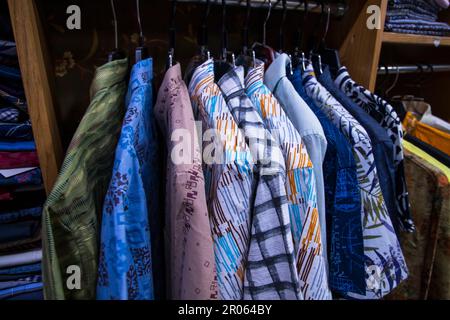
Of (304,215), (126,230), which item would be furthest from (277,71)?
(126,230)

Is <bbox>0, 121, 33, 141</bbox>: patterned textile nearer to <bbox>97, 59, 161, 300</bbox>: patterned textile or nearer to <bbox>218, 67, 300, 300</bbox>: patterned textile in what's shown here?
<bbox>97, 59, 161, 300</bbox>: patterned textile

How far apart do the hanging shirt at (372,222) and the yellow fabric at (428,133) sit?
45cm

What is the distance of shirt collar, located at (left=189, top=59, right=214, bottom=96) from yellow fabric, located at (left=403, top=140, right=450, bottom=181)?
1.69ft

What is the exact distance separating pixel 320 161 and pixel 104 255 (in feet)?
1.17

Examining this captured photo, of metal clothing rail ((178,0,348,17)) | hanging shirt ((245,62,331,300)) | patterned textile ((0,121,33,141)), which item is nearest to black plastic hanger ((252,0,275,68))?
metal clothing rail ((178,0,348,17))

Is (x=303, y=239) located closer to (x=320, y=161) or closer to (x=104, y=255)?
(x=320, y=161)

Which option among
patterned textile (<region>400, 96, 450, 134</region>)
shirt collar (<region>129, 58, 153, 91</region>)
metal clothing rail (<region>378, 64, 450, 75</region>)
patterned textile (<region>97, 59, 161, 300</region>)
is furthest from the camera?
patterned textile (<region>400, 96, 450, 134</region>)

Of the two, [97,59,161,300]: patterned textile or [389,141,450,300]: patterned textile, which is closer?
[97,59,161,300]: patterned textile

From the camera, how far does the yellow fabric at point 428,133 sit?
808 millimetres

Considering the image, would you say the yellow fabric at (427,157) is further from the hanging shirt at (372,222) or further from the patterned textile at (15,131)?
the patterned textile at (15,131)

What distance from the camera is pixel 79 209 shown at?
0.38 m

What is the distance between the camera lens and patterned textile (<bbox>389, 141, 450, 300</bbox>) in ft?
2.03

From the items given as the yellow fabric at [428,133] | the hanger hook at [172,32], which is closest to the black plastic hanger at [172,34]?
the hanger hook at [172,32]

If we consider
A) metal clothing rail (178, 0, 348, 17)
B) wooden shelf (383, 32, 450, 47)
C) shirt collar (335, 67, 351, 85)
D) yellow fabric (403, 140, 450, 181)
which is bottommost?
yellow fabric (403, 140, 450, 181)
